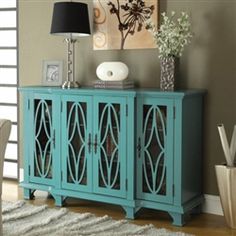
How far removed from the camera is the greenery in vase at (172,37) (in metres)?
3.77

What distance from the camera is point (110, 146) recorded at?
392cm

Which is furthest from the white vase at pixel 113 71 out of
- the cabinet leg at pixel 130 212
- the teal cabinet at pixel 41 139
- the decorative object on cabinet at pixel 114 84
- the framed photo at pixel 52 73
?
the cabinet leg at pixel 130 212

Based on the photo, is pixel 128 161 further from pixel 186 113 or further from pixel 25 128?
pixel 25 128

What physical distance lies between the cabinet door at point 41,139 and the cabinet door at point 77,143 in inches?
5.9

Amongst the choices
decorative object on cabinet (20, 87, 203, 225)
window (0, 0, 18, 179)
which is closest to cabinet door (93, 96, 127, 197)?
decorative object on cabinet (20, 87, 203, 225)

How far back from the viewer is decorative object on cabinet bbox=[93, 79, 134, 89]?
397 centimetres

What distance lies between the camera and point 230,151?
11.9ft

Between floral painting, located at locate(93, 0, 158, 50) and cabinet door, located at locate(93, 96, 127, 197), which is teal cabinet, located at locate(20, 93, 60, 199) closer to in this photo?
cabinet door, located at locate(93, 96, 127, 197)

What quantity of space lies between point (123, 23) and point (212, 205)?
1.68 metres

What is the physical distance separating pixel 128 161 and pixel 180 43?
0.98 meters

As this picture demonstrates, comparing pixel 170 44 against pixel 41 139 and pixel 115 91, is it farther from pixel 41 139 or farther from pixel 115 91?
pixel 41 139

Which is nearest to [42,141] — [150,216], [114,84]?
[114,84]

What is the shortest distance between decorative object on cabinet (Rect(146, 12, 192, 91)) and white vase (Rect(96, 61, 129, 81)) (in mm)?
341

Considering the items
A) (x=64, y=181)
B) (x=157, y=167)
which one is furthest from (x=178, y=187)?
(x=64, y=181)
